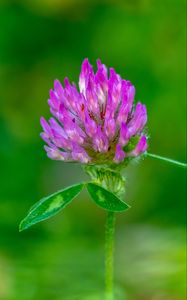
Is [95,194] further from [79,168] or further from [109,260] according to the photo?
[79,168]

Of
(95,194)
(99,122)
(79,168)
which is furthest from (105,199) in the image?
(79,168)

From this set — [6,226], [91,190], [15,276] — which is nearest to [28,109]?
[6,226]

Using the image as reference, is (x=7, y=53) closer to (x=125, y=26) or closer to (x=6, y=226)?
(x=125, y=26)

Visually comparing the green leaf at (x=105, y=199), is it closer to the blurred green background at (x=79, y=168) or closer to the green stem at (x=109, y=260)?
the green stem at (x=109, y=260)

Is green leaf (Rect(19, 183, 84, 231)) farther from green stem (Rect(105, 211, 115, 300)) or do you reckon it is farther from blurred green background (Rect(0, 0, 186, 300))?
blurred green background (Rect(0, 0, 186, 300))

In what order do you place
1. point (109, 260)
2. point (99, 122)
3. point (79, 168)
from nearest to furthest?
1. point (109, 260)
2. point (99, 122)
3. point (79, 168)

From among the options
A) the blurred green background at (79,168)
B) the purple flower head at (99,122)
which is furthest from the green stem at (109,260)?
the blurred green background at (79,168)

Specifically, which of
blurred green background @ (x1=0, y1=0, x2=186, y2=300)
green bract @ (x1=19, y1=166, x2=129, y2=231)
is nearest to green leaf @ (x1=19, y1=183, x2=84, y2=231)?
A: green bract @ (x1=19, y1=166, x2=129, y2=231)
